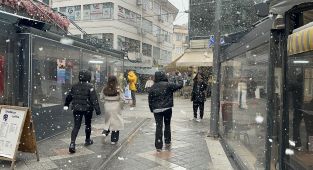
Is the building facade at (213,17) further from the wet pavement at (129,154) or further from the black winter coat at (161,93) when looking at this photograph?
the black winter coat at (161,93)

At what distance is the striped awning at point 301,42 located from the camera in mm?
3901

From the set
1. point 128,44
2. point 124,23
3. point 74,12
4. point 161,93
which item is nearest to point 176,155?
point 161,93

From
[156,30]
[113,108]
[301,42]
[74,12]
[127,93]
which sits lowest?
[113,108]

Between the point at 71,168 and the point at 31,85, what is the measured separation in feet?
8.95

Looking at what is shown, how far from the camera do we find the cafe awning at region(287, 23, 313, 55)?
3902 mm

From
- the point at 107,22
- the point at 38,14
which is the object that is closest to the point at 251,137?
the point at 38,14

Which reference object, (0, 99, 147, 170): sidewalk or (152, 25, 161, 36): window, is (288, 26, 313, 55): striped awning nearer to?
(0, 99, 147, 170): sidewalk

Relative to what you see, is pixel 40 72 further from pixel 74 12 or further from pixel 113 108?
pixel 74 12

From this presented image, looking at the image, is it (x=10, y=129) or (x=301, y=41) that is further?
(x=10, y=129)

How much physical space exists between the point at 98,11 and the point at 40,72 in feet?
107

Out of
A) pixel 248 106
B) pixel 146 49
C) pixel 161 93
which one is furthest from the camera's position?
pixel 146 49

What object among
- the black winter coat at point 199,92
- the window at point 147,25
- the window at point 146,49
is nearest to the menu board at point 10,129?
the black winter coat at point 199,92

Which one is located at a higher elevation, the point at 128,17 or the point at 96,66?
the point at 128,17

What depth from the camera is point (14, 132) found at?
6.62m
